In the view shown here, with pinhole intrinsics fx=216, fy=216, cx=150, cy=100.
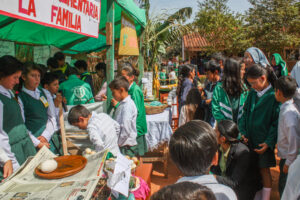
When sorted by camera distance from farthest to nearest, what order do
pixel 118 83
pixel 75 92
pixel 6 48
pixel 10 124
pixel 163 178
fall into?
pixel 6 48 < pixel 163 178 < pixel 75 92 < pixel 118 83 < pixel 10 124

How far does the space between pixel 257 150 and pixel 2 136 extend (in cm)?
246

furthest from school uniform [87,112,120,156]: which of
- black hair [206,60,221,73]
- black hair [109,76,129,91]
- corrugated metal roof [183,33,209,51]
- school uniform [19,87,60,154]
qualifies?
corrugated metal roof [183,33,209,51]

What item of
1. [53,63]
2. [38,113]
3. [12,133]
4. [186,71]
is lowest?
[12,133]

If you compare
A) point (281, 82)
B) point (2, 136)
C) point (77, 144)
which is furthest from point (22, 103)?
point (281, 82)

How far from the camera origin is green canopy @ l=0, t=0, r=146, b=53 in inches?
145

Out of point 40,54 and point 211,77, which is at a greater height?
point 40,54

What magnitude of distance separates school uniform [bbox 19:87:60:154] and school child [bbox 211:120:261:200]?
6.49ft

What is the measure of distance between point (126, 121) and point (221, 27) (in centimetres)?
1332

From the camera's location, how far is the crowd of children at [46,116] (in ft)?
6.27

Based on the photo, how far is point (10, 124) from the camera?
1.91 metres

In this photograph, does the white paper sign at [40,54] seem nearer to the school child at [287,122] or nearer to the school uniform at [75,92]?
the school uniform at [75,92]

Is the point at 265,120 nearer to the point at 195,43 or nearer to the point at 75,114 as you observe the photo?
the point at 75,114

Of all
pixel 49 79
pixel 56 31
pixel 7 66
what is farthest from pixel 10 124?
pixel 56 31

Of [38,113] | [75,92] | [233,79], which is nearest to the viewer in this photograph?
[38,113]
